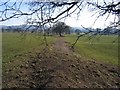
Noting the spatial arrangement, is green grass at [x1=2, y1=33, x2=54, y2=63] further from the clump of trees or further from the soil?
the soil

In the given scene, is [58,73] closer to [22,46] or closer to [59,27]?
[59,27]

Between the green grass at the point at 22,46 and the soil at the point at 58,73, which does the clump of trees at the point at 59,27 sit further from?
the soil at the point at 58,73

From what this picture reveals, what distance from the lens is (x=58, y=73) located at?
74.1 feet

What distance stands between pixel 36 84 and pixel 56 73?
2311 mm

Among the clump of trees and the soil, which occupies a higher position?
the clump of trees

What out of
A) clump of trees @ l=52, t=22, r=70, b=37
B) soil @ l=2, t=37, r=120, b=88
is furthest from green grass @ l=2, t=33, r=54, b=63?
soil @ l=2, t=37, r=120, b=88

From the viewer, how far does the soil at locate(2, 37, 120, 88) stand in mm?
20797

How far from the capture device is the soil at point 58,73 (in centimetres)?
2080

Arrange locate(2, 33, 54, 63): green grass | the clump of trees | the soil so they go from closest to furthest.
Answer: locate(2, 33, 54, 63): green grass → the clump of trees → the soil

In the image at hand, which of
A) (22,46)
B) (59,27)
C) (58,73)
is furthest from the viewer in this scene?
(22,46)

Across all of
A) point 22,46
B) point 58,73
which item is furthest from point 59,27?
point 22,46

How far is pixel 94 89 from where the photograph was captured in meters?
21.0

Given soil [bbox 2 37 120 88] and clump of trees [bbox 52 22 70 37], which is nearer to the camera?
clump of trees [bbox 52 22 70 37]

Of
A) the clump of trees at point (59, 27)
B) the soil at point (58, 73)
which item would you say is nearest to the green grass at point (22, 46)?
the clump of trees at point (59, 27)
